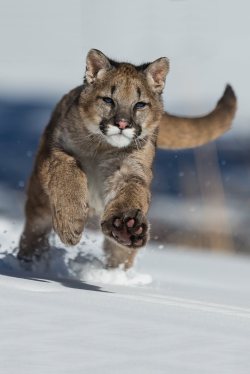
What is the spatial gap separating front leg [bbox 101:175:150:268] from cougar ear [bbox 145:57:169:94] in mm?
451

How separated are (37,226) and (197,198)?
6731mm

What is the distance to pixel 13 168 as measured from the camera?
15.2m

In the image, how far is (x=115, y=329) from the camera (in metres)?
3.54

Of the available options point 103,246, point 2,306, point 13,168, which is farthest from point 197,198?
point 2,306

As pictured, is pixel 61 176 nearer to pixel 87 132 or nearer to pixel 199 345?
pixel 87 132

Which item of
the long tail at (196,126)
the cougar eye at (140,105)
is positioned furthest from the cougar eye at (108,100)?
the long tail at (196,126)

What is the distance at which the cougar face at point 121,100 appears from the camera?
502 centimetres

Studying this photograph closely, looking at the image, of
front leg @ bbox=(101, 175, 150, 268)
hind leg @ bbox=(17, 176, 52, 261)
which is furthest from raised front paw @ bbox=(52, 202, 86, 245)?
hind leg @ bbox=(17, 176, 52, 261)

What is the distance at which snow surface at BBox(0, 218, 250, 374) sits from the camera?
10.3 ft

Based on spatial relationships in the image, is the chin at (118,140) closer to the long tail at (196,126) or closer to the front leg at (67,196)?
the front leg at (67,196)

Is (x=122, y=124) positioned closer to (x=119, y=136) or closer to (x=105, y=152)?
(x=119, y=136)

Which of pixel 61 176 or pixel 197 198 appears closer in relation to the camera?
pixel 61 176

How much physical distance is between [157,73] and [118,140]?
0.47 meters

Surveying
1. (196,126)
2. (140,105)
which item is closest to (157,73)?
(140,105)
